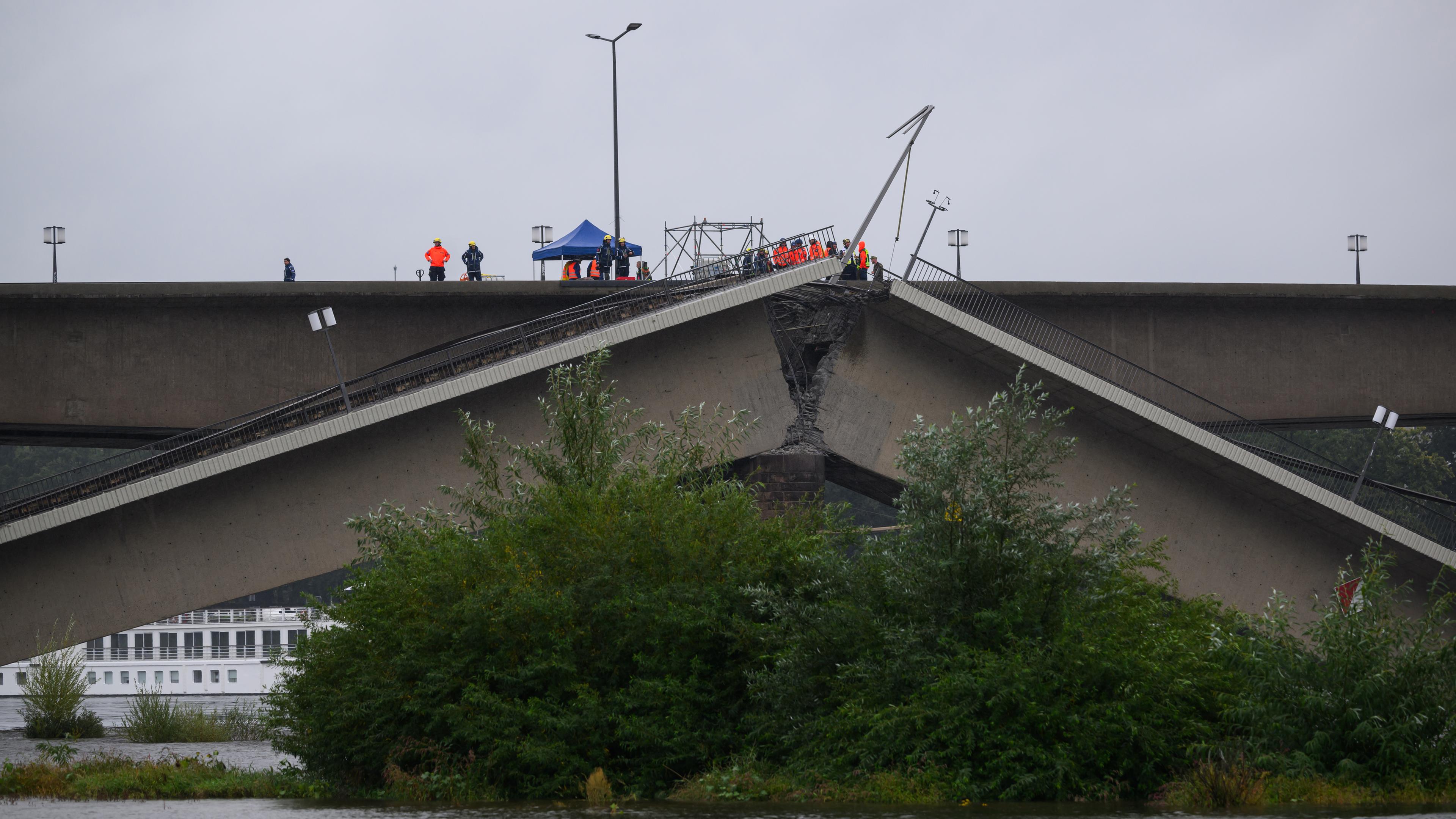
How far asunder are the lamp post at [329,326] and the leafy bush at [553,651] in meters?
8.53

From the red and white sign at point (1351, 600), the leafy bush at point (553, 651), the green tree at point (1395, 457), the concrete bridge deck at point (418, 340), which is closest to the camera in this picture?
the red and white sign at point (1351, 600)

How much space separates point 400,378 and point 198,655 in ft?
133

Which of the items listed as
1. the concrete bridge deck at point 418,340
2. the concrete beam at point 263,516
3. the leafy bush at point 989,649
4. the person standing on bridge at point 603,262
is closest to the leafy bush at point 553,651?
the leafy bush at point 989,649

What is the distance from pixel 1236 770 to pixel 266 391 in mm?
22573

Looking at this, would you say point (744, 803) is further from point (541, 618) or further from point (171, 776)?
point (171, 776)

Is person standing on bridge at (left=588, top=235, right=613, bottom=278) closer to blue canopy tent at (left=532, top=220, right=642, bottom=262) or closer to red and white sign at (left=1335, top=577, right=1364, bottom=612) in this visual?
blue canopy tent at (left=532, top=220, right=642, bottom=262)

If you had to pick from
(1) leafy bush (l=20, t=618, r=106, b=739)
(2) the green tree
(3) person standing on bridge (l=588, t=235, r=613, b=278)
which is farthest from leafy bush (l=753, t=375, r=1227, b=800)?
(2) the green tree

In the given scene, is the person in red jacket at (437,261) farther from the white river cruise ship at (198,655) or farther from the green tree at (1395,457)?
the green tree at (1395,457)

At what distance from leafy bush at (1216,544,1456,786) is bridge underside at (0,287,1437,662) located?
14600 millimetres

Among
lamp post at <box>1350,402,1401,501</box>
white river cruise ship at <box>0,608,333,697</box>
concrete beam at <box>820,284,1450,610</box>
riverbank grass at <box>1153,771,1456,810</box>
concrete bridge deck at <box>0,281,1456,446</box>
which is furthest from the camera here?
white river cruise ship at <box>0,608,333,697</box>

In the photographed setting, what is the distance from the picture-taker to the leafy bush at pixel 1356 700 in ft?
49.0

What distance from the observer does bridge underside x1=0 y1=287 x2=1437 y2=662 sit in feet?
89.9

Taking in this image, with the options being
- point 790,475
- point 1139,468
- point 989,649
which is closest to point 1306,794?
point 989,649

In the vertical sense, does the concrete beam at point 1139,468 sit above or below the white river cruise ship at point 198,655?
above
